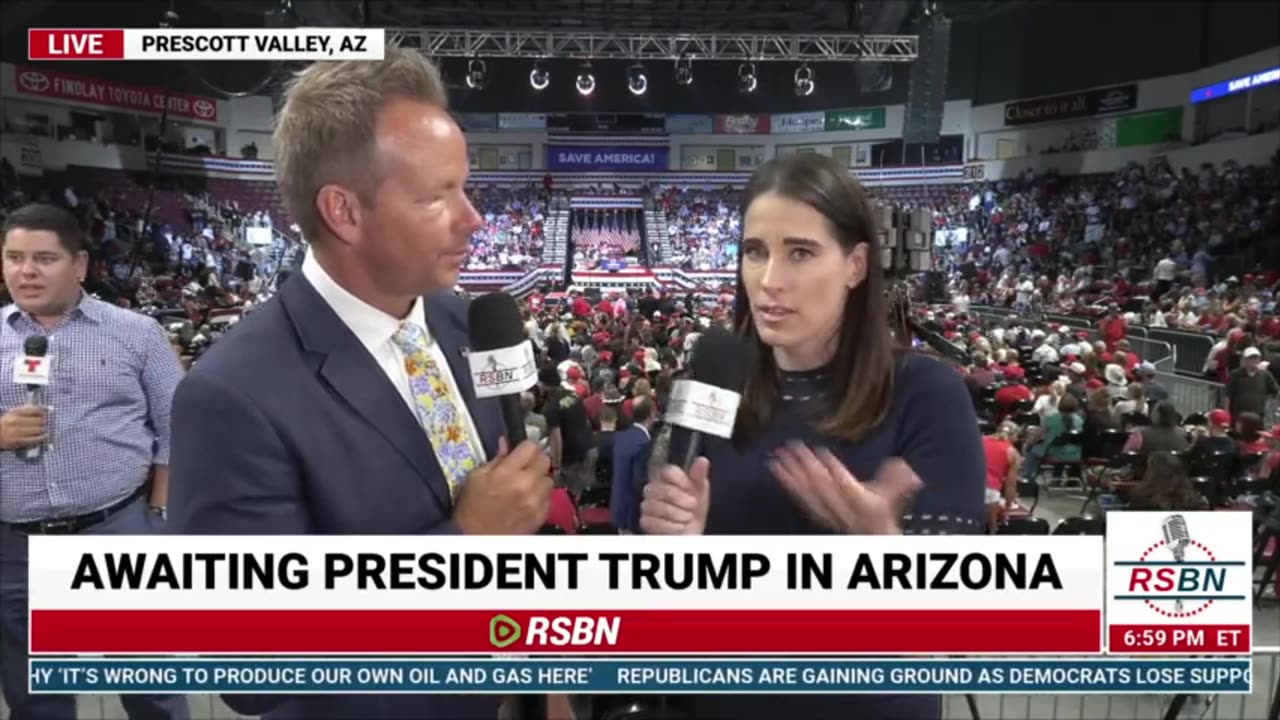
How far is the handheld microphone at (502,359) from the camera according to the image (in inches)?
47.3

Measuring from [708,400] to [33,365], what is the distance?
5.08 ft

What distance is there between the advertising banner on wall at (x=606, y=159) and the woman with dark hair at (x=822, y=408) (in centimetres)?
374

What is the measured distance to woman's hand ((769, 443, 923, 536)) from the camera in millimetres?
1290

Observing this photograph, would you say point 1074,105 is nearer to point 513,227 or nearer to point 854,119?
point 854,119

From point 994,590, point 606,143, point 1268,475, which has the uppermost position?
point 606,143

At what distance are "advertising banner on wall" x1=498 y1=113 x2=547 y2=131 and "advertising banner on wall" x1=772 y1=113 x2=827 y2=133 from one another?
4.71ft

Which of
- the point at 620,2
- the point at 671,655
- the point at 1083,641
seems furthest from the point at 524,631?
the point at 620,2

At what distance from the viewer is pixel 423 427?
1.15m

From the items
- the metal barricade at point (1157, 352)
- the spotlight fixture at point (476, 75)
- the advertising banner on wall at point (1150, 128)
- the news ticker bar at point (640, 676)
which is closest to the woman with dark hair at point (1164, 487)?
the news ticker bar at point (640, 676)

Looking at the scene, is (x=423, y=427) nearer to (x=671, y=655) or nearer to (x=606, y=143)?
(x=671, y=655)

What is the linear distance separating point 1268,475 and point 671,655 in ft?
12.6

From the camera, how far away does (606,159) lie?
7.54 m

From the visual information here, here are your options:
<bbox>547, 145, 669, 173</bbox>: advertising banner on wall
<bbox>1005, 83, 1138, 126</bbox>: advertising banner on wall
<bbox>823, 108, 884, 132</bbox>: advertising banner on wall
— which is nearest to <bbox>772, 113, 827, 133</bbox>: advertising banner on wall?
<bbox>823, 108, 884, 132</bbox>: advertising banner on wall

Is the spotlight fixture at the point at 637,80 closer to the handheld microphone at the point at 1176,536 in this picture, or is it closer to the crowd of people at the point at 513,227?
the crowd of people at the point at 513,227
